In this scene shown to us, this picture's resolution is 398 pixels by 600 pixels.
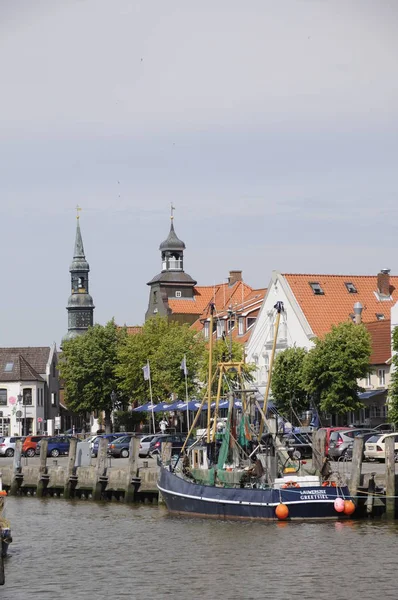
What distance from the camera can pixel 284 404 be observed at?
99.1m

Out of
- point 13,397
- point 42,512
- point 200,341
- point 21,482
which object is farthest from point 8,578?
point 13,397

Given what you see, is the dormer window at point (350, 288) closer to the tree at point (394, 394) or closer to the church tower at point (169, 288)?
the tree at point (394, 394)

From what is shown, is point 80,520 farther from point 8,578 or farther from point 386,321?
point 386,321

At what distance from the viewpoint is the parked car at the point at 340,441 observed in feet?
227

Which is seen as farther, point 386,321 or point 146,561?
point 386,321

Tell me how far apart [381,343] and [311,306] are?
11.4 meters

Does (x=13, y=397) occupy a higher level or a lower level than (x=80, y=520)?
higher

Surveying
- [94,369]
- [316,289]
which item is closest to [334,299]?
[316,289]

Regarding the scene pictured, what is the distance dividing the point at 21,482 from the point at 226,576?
31.7 meters

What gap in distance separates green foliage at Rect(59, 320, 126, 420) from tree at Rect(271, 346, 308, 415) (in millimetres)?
35191

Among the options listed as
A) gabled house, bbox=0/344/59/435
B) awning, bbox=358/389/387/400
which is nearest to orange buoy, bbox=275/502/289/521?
awning, bbox=358/389/387/400

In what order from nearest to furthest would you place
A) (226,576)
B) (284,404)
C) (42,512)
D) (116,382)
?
(226,576)
(42,512)
(284,404)
(116,382)

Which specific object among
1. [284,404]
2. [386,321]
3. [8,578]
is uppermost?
[386,321]

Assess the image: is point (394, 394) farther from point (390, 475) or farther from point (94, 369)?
point (94, 369)
